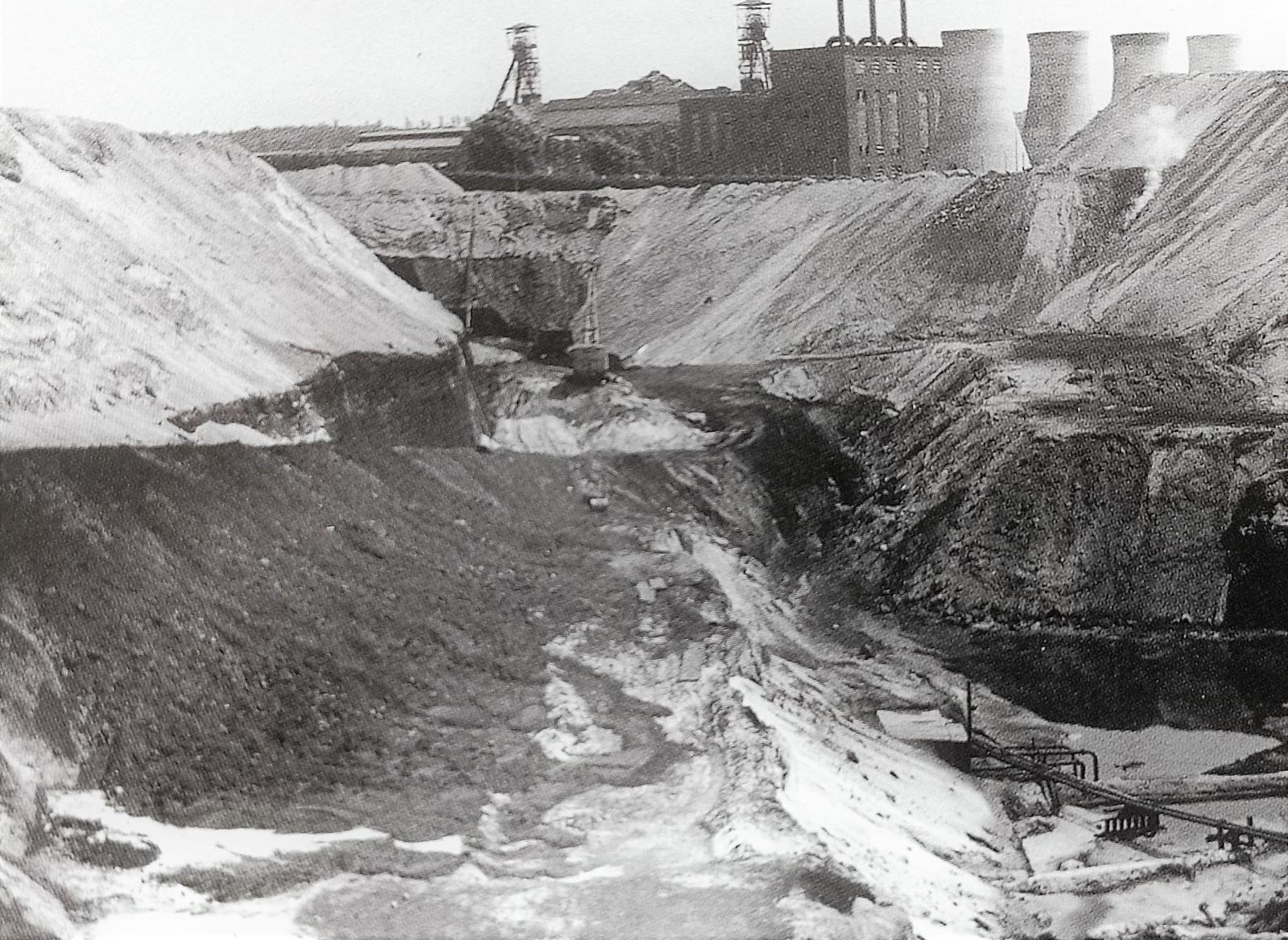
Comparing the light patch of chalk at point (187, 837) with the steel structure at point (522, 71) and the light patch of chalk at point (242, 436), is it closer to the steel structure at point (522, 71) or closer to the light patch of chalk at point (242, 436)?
the light patch of chalk at point (242, 436)

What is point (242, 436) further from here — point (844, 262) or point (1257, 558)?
point (1257, 558)

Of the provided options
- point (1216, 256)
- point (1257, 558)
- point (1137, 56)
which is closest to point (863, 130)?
point (1137, 56)

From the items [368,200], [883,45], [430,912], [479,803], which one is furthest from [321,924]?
[883,45]

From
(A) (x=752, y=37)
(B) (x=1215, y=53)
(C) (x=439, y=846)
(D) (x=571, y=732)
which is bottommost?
(C) (x=439, y=846)

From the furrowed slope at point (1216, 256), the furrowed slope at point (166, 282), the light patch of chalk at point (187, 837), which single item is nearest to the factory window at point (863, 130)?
the furrowed slope at point (1216, 256)

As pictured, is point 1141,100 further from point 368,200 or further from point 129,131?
point 129,131

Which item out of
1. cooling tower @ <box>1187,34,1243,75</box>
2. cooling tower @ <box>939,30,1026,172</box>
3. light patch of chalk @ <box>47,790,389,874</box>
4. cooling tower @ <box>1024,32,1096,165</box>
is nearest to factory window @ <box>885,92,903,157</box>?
cooling tower @ <box>939,30,1026,172</box>

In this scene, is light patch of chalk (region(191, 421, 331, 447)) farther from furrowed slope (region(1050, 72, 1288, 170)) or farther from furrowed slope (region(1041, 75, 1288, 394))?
furrowed slope (region(1050, 72, 1288, 170))
